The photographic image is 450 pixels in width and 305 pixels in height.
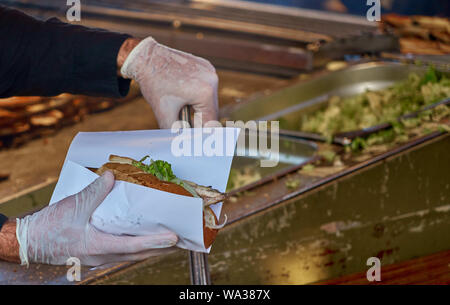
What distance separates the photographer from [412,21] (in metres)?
3.01

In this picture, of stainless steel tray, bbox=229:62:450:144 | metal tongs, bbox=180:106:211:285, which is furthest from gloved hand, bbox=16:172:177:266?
stainless steel tray, bbox=229:62:450:144

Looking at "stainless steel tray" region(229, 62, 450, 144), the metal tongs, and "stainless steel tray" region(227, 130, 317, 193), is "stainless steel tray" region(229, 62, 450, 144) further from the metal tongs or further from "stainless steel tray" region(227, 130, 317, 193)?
the metal tongs

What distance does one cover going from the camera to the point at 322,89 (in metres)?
2.66

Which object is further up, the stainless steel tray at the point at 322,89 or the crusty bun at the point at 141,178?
the stainless steel tray at the point at 322,89

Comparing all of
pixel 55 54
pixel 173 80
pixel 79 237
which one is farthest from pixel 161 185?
pixel 55 54

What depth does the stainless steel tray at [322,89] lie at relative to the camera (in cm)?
255

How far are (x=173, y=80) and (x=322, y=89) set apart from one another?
146cm

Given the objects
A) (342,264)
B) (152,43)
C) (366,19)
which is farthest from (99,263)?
(366,19)

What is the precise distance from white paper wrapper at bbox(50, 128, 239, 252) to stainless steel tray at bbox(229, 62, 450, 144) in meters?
1.30

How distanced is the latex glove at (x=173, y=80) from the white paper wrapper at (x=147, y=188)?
134 millimetres

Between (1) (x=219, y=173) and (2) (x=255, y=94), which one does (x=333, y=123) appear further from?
(1) (x=219, y=173)

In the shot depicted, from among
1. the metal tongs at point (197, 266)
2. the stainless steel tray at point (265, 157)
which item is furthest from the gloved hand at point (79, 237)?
the stainless steel tray at point (265, 157)

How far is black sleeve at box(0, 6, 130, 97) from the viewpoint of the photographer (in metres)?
1.45

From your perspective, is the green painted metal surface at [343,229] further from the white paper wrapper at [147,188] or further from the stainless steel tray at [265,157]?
the white paper wrapper at [147,188]
